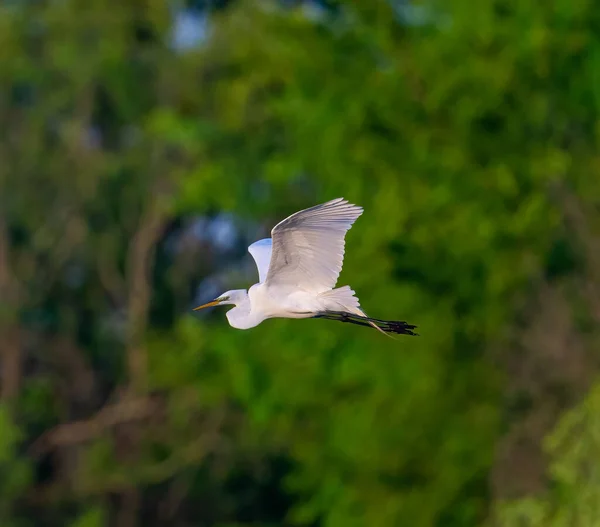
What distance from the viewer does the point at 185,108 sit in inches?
687

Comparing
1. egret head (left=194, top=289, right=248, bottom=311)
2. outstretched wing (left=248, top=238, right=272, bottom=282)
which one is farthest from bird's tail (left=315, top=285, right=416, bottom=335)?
egret head (left=194, top=289, right=248, bottom=311)

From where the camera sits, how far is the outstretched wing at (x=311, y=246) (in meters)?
5.00

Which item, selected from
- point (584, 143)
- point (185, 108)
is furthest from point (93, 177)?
point (584, 143)

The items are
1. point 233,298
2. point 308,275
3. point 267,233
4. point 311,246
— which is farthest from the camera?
point 267,233

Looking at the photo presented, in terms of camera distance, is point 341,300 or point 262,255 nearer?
point 341,300

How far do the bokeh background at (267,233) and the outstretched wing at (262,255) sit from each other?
361 centimetres

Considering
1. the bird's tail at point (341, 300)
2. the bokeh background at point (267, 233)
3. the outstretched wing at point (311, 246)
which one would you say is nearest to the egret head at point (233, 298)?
the outstretched wing at point (311, 246)

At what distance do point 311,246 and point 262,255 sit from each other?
2.46 feet

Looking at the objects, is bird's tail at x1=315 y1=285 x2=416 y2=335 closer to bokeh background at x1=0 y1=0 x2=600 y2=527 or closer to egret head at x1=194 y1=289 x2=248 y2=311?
egret head at x1=194 y1=289 x2=248 y2=311

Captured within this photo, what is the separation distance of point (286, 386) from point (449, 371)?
1730mm

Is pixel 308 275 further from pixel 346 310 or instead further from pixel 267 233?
pixel 267 233

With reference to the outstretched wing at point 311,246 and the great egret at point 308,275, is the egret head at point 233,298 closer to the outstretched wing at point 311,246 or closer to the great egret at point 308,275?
the great egret at point 308,275

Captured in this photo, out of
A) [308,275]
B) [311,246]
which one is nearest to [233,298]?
[308,275]

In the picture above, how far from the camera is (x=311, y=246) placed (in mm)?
5289
